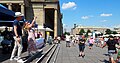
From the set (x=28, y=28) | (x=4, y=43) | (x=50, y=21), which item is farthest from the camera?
(x=50, y=21)

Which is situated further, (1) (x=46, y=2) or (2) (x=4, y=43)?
(1) (x=46, y=2)

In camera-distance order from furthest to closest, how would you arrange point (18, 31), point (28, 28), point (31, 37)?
point (31, 37) → point (28, 28) → point (18, 31)

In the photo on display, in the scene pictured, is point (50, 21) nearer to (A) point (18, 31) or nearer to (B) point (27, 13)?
(B) point (27, 13)

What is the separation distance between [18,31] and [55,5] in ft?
229

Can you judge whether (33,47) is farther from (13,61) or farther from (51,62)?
(13,61)

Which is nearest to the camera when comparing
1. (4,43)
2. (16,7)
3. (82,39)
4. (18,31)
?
(18,31)

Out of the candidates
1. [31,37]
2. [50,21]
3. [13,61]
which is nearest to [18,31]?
[13,61]

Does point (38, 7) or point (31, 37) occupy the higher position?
point (38, 7)

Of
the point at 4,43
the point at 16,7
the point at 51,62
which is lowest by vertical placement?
the point at 51,62

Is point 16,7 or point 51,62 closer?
point 51,62

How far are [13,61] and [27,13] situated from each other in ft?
225

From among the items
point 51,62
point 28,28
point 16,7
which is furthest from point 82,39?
point 16,7

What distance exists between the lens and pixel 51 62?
1512 centimetres

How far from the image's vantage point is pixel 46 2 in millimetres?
80375
